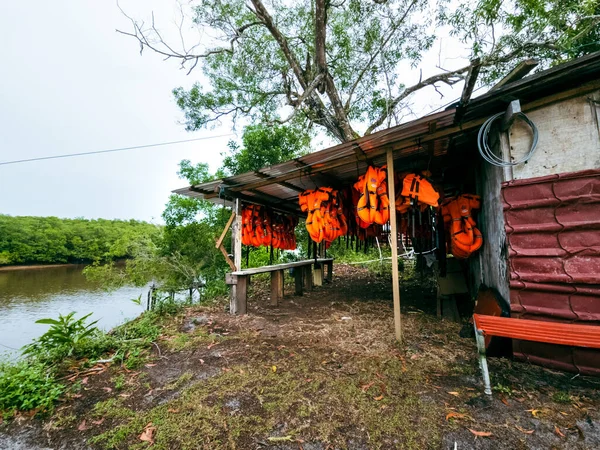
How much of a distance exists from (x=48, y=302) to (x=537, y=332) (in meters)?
18.2

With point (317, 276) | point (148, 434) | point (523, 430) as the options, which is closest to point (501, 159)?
point (523, 430)

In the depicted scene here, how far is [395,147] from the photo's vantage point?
381cm

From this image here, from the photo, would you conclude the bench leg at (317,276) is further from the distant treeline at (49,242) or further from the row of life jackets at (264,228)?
the distant treeline at (49,242)

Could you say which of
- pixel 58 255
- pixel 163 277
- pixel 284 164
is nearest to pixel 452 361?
pixel 284 164

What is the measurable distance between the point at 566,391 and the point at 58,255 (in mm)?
33705

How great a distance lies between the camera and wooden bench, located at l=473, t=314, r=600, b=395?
2.02 metres

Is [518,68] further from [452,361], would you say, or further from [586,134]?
[452,361]

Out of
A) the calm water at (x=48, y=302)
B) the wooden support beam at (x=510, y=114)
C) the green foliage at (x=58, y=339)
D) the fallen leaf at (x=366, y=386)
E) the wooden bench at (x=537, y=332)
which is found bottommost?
the calm water at (x=48, y=302)

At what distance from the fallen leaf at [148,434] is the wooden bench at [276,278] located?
3126 mm

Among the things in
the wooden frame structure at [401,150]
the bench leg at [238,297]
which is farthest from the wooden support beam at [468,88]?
the bench leg at [238,297]

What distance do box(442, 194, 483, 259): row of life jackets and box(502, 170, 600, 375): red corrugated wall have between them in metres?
1.15

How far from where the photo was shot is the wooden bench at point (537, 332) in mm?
2016

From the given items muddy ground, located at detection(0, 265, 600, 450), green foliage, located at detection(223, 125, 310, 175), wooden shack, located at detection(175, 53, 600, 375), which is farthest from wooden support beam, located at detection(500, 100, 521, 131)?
green foliage, located at detection(223, 125, 310, 175)

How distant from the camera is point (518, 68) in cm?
279
